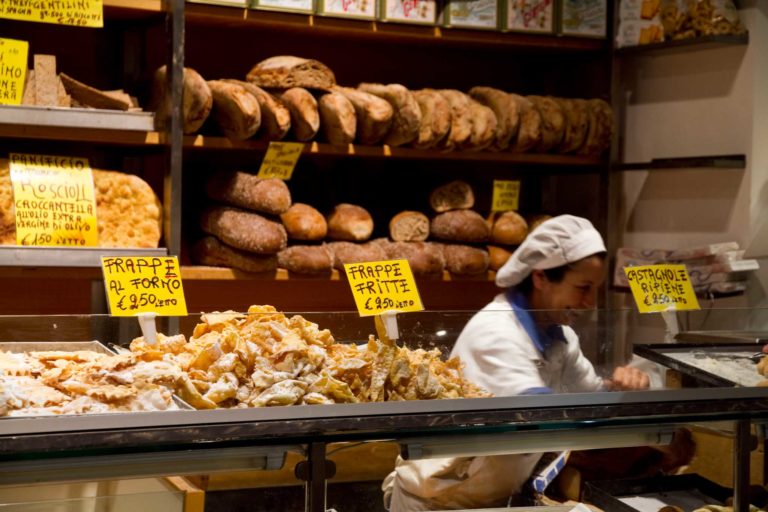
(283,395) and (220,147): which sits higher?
(220,147)

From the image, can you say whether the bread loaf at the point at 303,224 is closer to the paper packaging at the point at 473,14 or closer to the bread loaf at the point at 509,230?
the bread loaf at the point at 509,230

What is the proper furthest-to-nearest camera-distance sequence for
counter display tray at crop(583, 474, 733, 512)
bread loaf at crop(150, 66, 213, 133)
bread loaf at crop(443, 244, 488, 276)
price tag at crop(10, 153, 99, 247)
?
bread loaf at crop(443, 244, 488, 276), bread loaf at crop(150, 66, 213, 133), price tag at crop(10, 153, 99, 247), counter display tray at crop(583, 474, 733, 512)

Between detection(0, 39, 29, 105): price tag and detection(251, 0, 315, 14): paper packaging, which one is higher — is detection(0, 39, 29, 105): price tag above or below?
below

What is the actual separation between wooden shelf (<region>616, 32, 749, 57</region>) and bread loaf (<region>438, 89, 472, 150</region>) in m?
0.67

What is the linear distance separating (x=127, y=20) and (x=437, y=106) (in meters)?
1.04

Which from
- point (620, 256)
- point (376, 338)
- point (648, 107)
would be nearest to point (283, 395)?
point (376, 338)

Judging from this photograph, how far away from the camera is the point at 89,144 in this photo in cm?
318

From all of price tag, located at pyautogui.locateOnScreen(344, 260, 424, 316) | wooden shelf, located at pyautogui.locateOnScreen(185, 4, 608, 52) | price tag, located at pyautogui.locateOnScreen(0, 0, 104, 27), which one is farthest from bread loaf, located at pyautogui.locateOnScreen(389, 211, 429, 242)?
price tag, located at pyautogui.locateOnScreen(344, 260, 424, 316)

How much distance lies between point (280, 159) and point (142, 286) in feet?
5.40

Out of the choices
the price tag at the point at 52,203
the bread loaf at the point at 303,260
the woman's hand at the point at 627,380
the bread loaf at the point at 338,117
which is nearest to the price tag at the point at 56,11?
the price tag at the point at 52,203

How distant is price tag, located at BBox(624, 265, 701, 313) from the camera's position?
70.9 inches

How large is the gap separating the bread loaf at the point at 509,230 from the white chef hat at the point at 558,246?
959 mm

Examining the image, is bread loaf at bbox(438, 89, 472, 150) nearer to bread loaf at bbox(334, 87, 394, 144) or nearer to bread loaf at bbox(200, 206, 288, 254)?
bread loaf at bbox(334, 87, 394, 144)

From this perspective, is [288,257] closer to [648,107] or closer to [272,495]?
[648,107]
